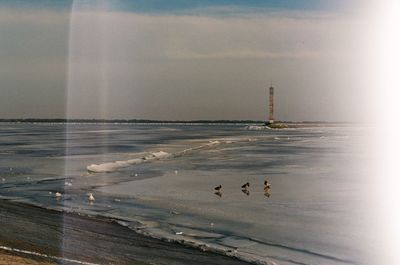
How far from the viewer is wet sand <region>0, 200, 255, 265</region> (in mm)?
11258

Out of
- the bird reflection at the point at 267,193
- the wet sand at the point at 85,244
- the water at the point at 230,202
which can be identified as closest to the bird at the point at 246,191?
the water at the point at 230,202

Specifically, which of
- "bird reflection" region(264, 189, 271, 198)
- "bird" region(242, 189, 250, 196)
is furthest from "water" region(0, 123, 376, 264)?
"bird" region(242, 189, 250, 196)

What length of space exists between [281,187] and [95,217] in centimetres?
1008

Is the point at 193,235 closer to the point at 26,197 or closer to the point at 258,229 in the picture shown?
the point at 258,229

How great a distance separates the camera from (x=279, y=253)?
12.4m

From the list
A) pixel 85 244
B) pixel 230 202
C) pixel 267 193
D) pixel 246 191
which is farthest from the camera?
pixel 246 191

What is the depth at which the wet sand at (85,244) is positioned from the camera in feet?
36.9

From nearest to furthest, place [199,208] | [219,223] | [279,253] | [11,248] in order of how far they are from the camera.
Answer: [11,248] → [279,253] → [219,223] → [199,208]

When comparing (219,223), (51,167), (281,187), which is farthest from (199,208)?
(51,167)

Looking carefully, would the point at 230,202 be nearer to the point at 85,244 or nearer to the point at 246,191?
the point at 246,191

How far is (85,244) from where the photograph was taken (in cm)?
1270

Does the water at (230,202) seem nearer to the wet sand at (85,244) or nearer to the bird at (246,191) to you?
the bird at (246,191)

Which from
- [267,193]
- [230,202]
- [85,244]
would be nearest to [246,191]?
[267,193]

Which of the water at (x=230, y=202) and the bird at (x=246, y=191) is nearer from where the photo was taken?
the water at (x=230, y=202)
